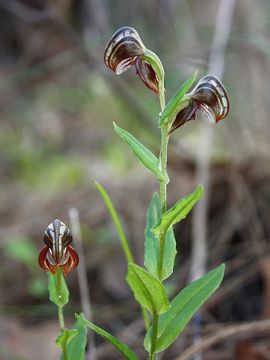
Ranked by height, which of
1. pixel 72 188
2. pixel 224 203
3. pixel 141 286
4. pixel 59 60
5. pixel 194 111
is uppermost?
pixel 59 60

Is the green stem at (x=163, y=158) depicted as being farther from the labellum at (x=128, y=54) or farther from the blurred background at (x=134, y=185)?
the blurred background at (x=134, y=185)

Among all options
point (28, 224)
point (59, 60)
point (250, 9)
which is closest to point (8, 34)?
point (59, 60)

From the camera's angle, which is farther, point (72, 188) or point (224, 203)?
point (72, 188)

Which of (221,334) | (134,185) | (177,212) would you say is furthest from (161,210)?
(134,185)

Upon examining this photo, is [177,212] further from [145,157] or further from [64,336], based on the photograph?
[64,336]

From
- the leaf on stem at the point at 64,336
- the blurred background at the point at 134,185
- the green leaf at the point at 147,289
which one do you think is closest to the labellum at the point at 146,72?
the green leaf at the point at 147,289

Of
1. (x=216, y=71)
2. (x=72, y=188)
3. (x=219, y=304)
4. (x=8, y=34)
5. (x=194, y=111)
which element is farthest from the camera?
(x=8, y=34)

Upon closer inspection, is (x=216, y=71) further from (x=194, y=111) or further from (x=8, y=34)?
(x=8, y=34)

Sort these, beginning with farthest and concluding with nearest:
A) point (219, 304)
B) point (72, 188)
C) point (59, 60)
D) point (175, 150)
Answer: point (59, 60) → point (72, 188) → point (175, 150) → point (219, 304)

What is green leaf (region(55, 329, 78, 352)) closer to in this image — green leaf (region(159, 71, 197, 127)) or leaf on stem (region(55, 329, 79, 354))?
leaf on stem (region(55, 329, 79, 354))
